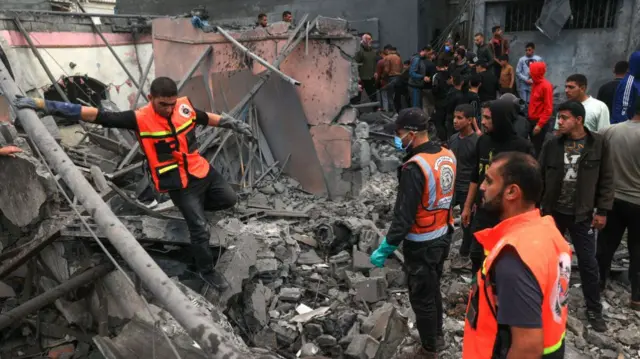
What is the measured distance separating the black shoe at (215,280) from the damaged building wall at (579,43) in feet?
35.3

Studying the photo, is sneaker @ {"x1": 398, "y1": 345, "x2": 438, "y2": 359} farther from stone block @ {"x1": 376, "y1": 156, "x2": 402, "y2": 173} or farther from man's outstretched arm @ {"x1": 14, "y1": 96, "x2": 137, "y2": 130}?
stone block @ {"x1": 376, "y1": 156, "x2": 402, "y2": 173}

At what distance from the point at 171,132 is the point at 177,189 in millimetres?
503

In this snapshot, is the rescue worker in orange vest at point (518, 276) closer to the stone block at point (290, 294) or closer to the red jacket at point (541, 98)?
the stone block at point (290, 294)

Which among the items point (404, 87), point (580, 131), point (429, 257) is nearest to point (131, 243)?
point (429, 257)

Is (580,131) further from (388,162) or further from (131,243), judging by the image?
(388,162)

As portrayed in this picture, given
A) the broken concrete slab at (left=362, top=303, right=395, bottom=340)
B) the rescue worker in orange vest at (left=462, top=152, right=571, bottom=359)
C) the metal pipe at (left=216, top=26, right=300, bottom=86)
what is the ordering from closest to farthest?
1. the rescue worker in orange vest at (left=462, top=152, right=571, bottom=359)
2. the broken concrete slab at (left=362, top=303, right=395, bottom=340)
3. the metal pipe at (left=216, top=26, right=300, bottom=86)

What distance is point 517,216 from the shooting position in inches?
74.4

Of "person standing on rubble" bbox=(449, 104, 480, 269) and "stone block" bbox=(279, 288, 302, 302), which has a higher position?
"person standing on rubble" bbox=(449, 104, 480, 269)

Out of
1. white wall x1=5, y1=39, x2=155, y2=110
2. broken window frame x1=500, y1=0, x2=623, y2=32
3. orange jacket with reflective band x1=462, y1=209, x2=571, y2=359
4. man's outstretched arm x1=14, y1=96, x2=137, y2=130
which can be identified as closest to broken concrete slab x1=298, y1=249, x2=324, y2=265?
man's outstretched arm x1=14, y1=96, x2=137, y2=130

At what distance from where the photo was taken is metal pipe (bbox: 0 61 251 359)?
134cm

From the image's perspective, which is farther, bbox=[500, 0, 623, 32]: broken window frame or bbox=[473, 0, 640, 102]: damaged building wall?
bbox=[500, 0, 623, 32]: broken window frame

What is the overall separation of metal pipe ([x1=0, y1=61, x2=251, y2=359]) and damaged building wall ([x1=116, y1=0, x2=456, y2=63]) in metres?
A: 12.2

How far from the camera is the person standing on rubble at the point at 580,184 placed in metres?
3.71

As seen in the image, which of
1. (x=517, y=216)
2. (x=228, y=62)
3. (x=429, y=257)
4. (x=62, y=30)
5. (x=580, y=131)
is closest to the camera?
(x=517, y=216)
